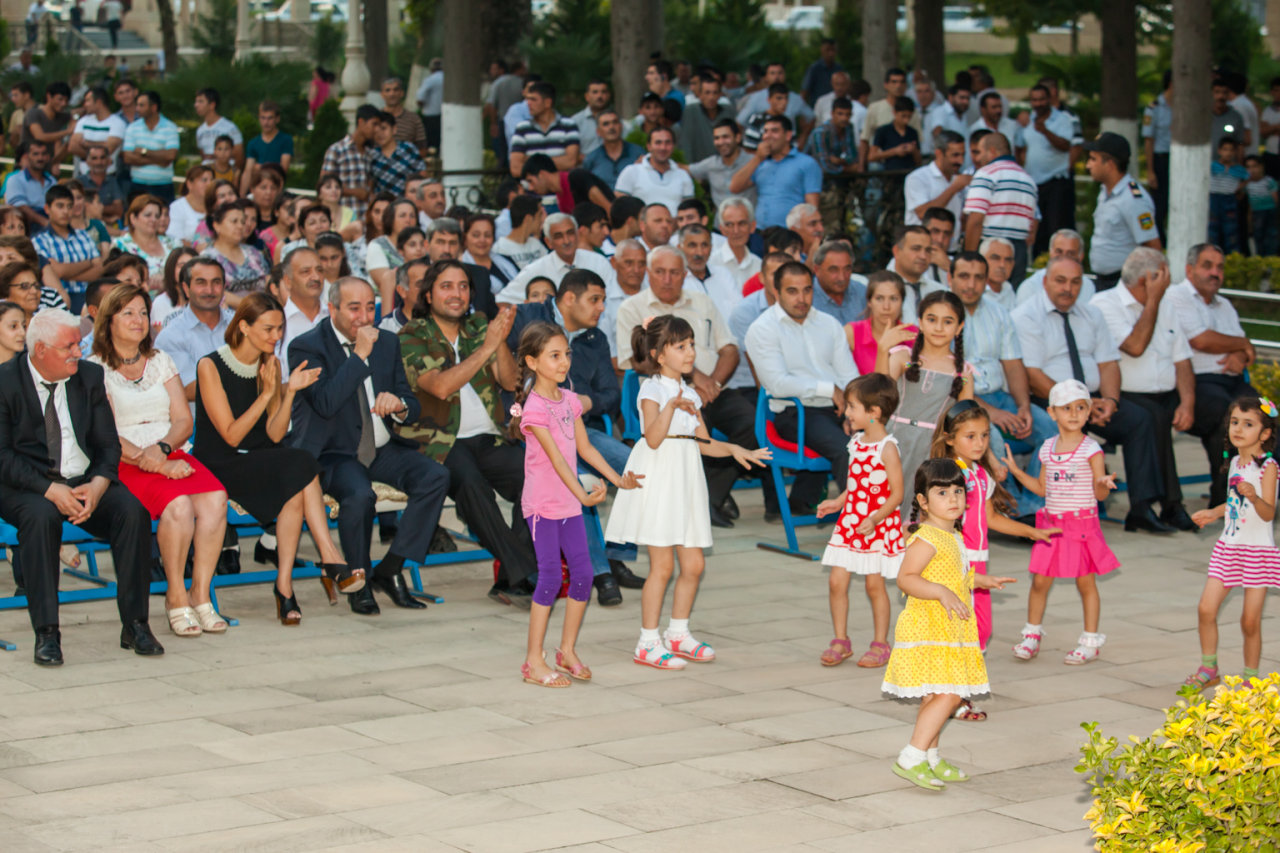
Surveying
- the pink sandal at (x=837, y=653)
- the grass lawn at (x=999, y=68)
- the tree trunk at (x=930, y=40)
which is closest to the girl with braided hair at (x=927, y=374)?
the pink sandal at (x=837, y=653)

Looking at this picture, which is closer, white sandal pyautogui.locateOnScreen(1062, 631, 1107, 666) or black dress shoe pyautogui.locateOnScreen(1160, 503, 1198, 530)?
white sandal pyautogui.locateOnScreen(1062, 631, 1107, 666)

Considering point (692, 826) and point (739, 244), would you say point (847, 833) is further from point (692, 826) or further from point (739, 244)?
point (739, 244)

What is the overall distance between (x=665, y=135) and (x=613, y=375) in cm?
487

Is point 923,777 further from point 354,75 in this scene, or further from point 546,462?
point 354,75

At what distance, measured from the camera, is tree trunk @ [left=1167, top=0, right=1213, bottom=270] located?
47.2ft

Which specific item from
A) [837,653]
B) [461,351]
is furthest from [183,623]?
[837,653]

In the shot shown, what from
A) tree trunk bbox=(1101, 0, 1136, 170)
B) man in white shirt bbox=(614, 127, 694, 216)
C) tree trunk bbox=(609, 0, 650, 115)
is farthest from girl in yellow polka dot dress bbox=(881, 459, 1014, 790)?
tree trunk bbox=(1101, 0, 1136, 170)

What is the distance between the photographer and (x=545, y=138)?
1473cm

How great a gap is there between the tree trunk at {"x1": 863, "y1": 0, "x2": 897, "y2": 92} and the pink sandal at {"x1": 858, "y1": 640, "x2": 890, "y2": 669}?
15421 mm

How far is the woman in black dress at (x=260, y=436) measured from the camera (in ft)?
25.7

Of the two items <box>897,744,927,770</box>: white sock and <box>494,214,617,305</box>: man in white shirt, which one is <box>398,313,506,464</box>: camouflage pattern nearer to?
<box>494,214,617,305</box>: man in white shirt

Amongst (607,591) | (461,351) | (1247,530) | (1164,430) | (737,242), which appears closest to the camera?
(1247,530)

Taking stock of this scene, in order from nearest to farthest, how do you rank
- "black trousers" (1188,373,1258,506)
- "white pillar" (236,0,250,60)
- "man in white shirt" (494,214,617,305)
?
1. "black trousers" (1188,373,1258,506)
2. "man in white shirt" (494,214,617,305)
3. "white pillar" (236,0,250,60)

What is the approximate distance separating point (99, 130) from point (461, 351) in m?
9.29
